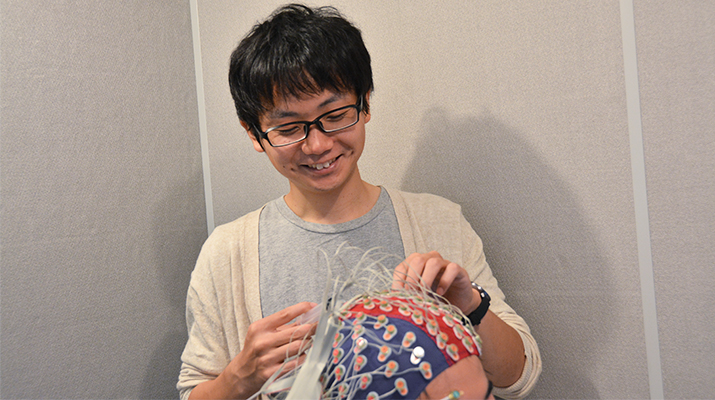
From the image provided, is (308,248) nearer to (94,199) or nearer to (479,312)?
(479,312)

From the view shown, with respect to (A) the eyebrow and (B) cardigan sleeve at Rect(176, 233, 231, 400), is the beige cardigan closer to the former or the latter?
(B) cardigan sleeve at Rect(176, 233, 231, 400)

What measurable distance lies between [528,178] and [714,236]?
0.45 meters

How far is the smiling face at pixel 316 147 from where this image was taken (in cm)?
112

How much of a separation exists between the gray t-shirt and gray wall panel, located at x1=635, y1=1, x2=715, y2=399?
0.61 meters

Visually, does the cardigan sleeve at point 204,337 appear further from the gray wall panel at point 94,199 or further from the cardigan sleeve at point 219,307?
the gray wall panel at point 94,199

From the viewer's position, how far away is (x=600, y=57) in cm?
114

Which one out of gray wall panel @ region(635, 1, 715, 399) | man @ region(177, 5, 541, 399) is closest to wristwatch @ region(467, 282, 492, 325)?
man @ region(177, 5, 541, 399)

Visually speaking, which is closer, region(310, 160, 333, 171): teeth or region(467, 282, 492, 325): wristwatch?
region(467, 282, 492, 325): wristwatch

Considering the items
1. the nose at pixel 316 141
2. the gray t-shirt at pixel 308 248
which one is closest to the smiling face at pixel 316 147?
the nose at pixel 316 141

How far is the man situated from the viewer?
1063 millimetres

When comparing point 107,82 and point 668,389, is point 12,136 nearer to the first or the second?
point 107,82

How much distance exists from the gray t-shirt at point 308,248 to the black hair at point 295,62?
11.3 inches

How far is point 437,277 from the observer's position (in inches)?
35.9

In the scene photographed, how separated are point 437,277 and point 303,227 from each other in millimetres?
504
